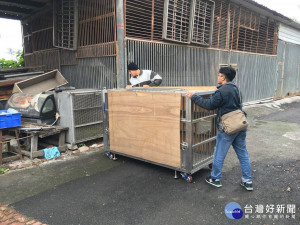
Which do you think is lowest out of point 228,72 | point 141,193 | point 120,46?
point 141,193

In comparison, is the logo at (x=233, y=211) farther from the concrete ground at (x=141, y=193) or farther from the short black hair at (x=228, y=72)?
the short black hair at (x=228, y=72)

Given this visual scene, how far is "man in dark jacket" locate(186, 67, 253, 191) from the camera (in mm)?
3531

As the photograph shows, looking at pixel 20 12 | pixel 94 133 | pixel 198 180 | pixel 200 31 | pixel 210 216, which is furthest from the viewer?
pixel 20 12

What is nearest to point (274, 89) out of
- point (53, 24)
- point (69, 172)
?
point (53, 24)

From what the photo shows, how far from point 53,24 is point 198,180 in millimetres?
6945

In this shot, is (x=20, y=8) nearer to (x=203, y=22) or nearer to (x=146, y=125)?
(x=203, y=22)

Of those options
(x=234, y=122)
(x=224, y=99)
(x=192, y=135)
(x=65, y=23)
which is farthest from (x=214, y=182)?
(x=65, y=23)

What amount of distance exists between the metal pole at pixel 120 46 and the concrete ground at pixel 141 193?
7.25ft

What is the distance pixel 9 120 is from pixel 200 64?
6.57 meters

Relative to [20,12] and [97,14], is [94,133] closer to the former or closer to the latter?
[97,14]

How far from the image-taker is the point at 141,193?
3.68 meters

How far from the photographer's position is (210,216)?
3053 mm

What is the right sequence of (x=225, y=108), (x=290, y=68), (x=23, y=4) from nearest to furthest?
(x=225, y=108) → (x=23, y=4) → (x=290, y=68)

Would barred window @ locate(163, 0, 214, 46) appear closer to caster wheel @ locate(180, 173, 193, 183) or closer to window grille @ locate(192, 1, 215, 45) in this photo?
window grille @ locate(192, 1, 215, 45)
